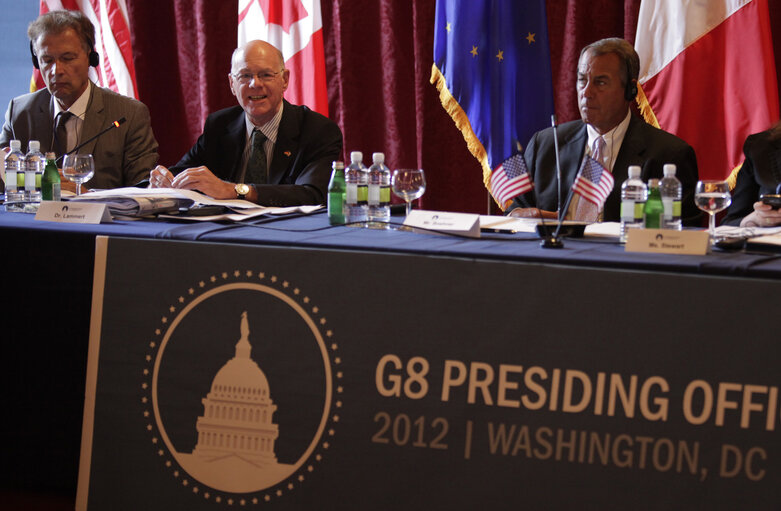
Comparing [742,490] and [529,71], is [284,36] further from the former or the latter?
A: [742,490]

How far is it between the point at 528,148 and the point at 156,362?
1940mm

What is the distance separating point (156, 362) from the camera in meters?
1.70

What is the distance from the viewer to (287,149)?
314 centimetres

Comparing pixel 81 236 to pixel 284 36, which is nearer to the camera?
pixel 81 236

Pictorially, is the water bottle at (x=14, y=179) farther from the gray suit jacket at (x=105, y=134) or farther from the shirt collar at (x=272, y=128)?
the shirt collar at (x=272, y=128)

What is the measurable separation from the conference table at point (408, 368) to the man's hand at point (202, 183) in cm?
79

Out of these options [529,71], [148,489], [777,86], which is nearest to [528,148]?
[529,71]

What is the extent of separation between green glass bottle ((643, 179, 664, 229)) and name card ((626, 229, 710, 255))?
0.32 metres

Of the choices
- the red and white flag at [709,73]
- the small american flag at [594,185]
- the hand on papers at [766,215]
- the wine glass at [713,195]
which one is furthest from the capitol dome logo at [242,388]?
the red and white flag at [709,73]

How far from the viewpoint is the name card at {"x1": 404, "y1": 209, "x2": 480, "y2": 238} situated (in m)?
1.82

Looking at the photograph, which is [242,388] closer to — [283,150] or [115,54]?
[283,150]

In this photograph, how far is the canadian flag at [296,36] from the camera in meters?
4.14

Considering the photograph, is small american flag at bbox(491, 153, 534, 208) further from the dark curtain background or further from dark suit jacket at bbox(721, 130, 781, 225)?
the dark curtain background

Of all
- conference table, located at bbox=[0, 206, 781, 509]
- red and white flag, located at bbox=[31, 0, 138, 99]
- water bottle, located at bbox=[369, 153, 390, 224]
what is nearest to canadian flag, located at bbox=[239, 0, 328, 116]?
red and white flag, located at bbox=[31, 0, 138, 99]
